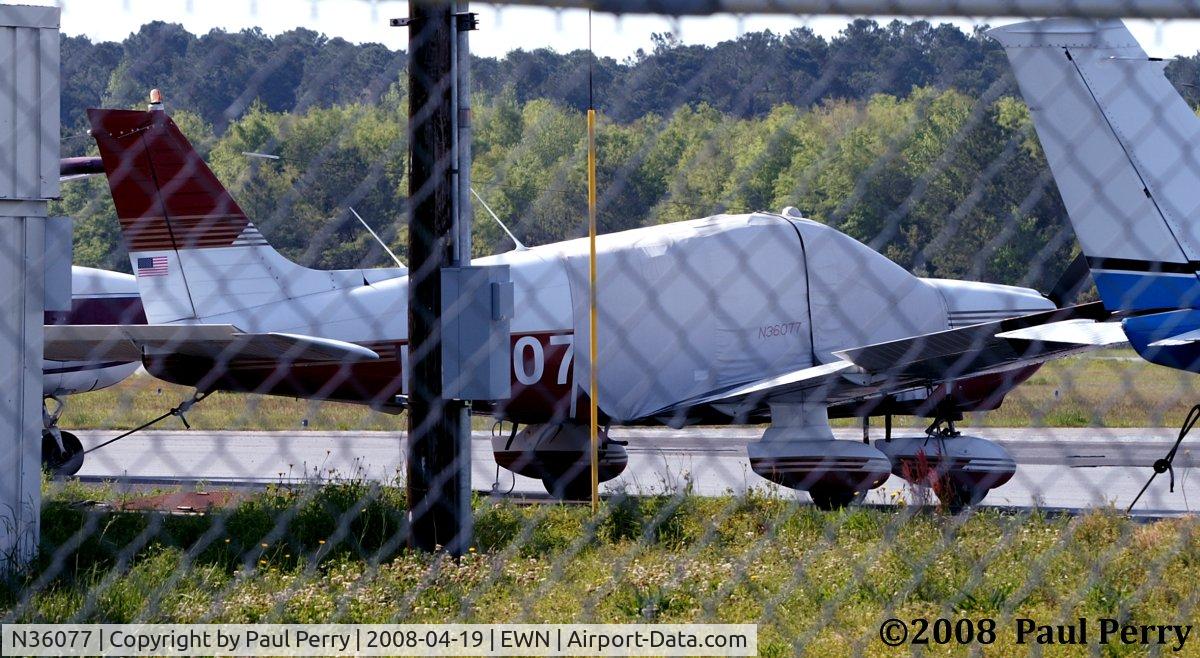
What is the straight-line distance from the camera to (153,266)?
973 centimetres

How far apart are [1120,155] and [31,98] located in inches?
233

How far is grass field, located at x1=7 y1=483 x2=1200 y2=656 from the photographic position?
4.70 metres

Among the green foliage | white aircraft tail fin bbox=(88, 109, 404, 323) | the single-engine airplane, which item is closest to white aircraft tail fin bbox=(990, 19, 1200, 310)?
the green foliage

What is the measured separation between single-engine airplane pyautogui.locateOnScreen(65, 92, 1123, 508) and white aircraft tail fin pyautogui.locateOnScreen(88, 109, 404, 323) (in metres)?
0.01

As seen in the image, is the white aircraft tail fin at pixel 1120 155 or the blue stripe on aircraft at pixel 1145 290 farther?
the blue stripe on aircraft at pixel 1145 290

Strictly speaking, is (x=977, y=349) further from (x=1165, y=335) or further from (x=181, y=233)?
(x=181, y=233)

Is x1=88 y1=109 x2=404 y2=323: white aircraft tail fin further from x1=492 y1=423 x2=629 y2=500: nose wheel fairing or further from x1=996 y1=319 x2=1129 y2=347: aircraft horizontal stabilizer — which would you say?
x1=996 y1=319 x2=1129 y2=347: aircraft horizontal stabilizer

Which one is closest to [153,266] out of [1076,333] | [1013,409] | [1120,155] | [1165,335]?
[1076,333]

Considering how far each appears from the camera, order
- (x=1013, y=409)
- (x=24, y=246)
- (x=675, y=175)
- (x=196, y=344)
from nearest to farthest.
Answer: (x=24, y=246) → (x=675, y=175) → (x=196, y=344) → (x=1013, y=409)

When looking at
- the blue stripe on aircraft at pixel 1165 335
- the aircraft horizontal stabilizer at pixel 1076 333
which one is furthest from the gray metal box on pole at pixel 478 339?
the blue stripe on aircraft at pixel 1165 335

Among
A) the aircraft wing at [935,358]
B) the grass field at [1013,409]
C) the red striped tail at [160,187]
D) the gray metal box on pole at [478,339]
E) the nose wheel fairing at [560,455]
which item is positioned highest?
the red striped tail at [160,187]

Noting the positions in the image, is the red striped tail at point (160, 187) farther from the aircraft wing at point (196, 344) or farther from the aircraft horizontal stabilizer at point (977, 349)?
the aircraft horizontal stabilizer at point (977, 349)

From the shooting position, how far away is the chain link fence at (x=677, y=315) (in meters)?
4.80

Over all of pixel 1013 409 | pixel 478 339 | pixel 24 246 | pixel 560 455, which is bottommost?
pixel 1013 409
